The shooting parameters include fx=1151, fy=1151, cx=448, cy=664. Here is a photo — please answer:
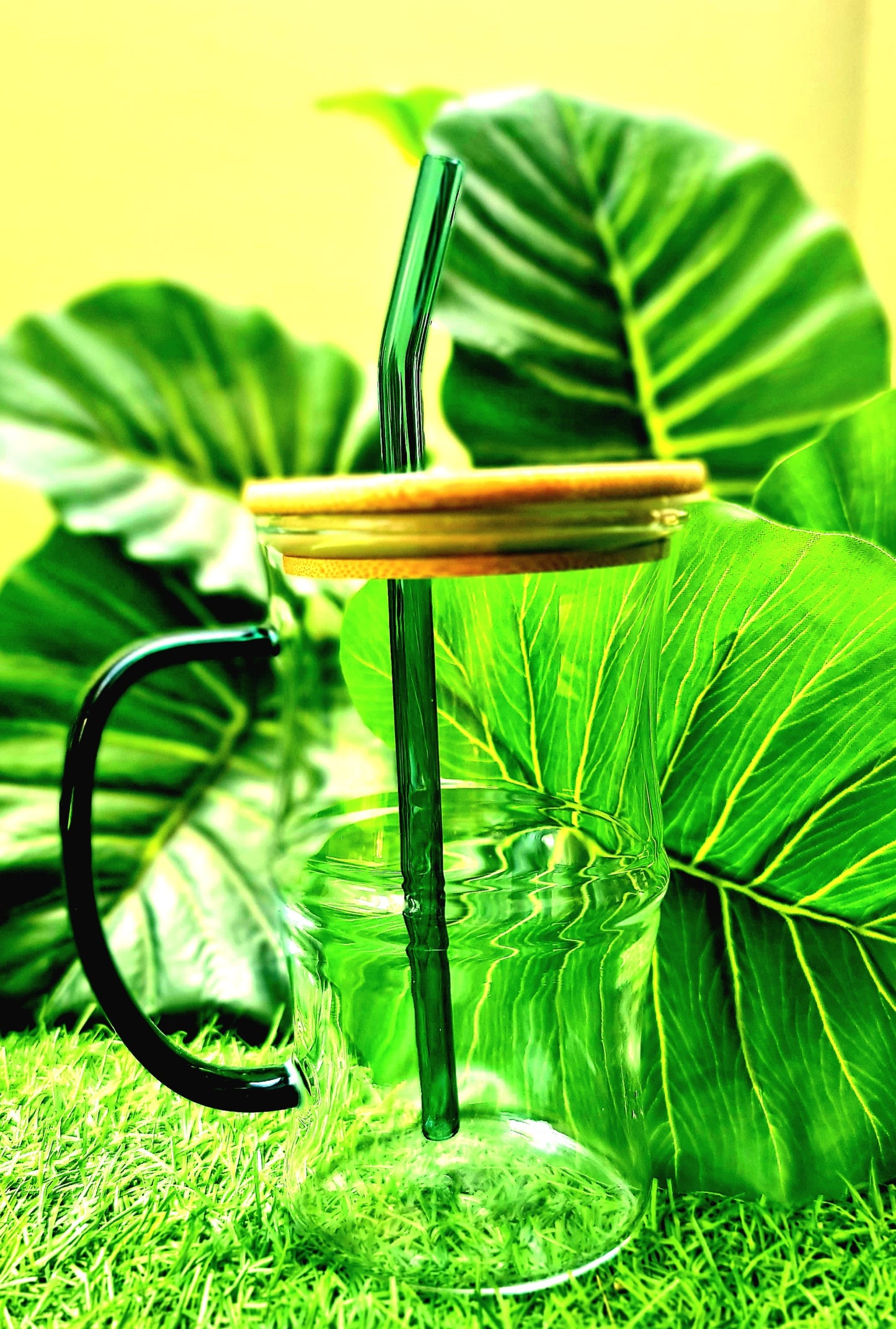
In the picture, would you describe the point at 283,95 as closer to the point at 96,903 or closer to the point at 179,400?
the point at 179,400

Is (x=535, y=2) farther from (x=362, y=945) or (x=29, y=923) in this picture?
(x=362, y=945)

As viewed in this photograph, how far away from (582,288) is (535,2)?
64 cm

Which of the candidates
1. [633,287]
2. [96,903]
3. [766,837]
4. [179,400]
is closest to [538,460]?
[633,287]

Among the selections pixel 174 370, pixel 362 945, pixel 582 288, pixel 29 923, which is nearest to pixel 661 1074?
pixel 362 945

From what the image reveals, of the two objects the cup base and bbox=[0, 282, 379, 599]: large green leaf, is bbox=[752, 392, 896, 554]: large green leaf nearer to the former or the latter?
the cup base

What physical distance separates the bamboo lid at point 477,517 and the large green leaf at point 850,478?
215 millimetres

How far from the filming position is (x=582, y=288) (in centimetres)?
96

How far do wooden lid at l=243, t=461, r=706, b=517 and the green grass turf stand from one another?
306 millimetres

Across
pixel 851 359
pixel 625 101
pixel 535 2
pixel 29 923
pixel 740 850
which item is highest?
pixel 535 2

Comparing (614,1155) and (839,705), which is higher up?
(839,705)

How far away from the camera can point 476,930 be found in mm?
449

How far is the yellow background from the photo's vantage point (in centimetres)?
137

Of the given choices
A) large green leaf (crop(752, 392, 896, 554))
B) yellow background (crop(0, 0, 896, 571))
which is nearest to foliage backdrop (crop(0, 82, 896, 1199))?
large green leaf (crop(752, 392, 896, 554))

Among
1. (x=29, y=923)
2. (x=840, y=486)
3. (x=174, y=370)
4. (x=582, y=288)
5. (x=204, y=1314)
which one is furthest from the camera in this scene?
(x=174, y=370)
